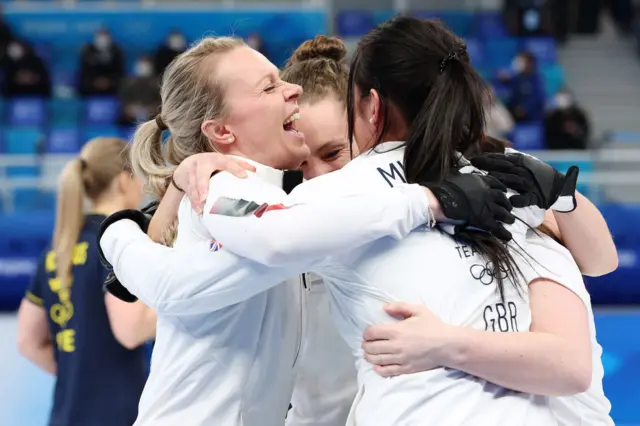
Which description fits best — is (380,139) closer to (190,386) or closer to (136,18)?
(190,386)

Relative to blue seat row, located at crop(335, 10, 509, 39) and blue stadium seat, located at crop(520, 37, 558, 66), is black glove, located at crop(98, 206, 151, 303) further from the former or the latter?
blue stadium seat, located at crop(520, 37, 558, 66)

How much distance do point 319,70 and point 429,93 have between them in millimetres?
741

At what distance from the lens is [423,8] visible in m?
14.1

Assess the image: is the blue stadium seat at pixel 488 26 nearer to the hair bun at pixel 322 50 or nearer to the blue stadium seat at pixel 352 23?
the blue stadium seat at pixel 352 23

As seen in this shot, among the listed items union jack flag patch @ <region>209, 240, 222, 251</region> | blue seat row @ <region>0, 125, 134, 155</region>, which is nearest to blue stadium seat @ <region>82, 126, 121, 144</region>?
A: blue seat row @ <region>0, 125, 134, 155</region>

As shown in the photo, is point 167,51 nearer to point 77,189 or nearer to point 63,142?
point 63,142

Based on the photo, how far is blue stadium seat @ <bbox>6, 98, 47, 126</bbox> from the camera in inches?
433

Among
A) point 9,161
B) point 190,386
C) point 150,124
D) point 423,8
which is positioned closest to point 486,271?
point 190,386

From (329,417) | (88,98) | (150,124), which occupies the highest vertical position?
(150,124)

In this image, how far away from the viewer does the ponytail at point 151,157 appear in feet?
7.74

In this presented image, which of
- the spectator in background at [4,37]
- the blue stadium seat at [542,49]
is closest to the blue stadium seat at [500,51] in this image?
the blue stadium seat at [542,49]

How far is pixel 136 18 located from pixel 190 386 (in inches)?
431

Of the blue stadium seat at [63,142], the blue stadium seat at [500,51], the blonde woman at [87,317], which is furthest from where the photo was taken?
the blue stadium seat at [500,51]

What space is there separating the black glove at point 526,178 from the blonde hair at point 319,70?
0.69 metres
